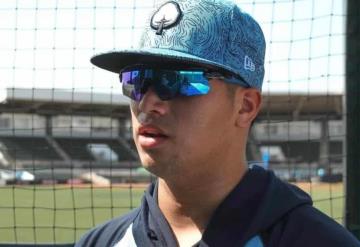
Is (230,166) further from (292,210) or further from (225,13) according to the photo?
(225,13)

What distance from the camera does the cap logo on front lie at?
4.04 feet

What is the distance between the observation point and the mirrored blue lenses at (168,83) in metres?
1.21

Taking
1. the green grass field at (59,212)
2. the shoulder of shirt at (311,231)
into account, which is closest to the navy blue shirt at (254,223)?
the shoulder of shirt at (311,231)

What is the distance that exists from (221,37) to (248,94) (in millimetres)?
144

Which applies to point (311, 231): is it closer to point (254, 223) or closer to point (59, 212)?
point (254, 223)

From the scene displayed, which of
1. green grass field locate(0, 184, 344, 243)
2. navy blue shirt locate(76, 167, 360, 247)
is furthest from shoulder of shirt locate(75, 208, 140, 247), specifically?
green grass field locate(0, 184, 344, 243)

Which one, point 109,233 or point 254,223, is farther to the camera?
point 109,233

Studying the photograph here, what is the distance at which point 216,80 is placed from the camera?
1234 mm

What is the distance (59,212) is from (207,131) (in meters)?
10.6

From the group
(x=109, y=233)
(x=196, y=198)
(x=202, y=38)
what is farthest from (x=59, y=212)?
(x=202, y=38)

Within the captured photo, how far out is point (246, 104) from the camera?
51.4 inches

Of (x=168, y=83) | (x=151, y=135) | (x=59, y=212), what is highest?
(x=168, y=83)

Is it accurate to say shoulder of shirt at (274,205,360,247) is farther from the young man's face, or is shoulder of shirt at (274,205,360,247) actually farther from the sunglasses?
the sunglasses

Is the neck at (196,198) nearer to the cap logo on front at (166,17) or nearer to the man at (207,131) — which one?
the man at (207,131)
